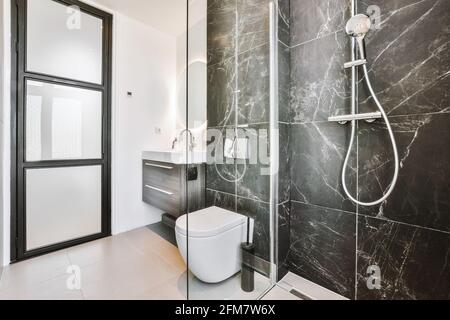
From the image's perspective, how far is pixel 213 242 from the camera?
1.29 meters

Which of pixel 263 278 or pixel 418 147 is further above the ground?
pixel 418 147

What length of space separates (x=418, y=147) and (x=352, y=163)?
302 mm

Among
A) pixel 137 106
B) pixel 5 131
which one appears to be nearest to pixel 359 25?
pixel 137 106

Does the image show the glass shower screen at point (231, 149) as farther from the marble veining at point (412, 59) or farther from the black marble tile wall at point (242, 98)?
the marble veining at point (412, 59)

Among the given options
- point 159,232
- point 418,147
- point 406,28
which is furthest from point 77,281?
point 406,28

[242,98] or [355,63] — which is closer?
[355,63]

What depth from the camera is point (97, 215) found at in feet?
7.19

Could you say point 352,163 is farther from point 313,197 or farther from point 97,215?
point 97,215

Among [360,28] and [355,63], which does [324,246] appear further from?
[360,28]

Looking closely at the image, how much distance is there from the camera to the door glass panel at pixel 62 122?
71.1 inches

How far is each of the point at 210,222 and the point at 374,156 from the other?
1045 millimetres

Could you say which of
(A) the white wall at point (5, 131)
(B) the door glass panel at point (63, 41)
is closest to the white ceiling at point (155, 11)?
(B) the door glass panel at point (63, 41)
